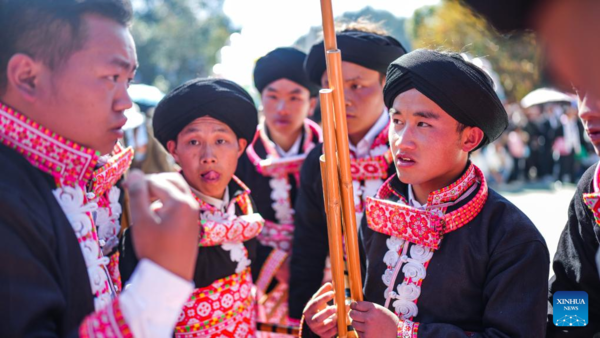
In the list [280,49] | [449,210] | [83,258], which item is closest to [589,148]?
[280,49]

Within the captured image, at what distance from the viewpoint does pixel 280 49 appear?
14.1 ft

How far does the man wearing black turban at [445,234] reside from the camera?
2111 millimetres

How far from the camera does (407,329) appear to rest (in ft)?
7.07

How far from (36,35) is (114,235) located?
125 cm

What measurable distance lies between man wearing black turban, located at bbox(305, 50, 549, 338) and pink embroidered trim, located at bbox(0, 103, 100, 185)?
1114mm

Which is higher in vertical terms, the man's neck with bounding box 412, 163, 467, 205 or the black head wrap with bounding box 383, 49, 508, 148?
the black head wrap with bounding box 383, 49, 508, 148

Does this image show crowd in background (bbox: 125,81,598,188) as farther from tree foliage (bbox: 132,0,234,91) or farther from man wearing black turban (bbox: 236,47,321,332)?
tree foliage (bbox: 132,0,234,91)

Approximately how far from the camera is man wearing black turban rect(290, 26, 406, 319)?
11.1 ft

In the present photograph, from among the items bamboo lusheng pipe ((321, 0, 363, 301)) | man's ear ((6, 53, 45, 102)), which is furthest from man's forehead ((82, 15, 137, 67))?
bamboo lusheng pipe ((321, 0, 363, 301))

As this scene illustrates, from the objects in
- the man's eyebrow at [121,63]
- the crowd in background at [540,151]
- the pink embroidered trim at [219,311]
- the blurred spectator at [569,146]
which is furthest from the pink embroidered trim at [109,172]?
the blurred spectator at [569,146]

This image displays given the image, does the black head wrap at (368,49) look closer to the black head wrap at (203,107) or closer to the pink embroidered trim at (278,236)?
the black head wrap at (203,107)

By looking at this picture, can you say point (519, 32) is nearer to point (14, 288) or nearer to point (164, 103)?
point (14, 288)

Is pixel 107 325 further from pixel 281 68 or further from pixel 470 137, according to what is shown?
pixel 281 68

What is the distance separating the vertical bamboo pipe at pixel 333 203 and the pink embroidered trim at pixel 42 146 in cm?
79
